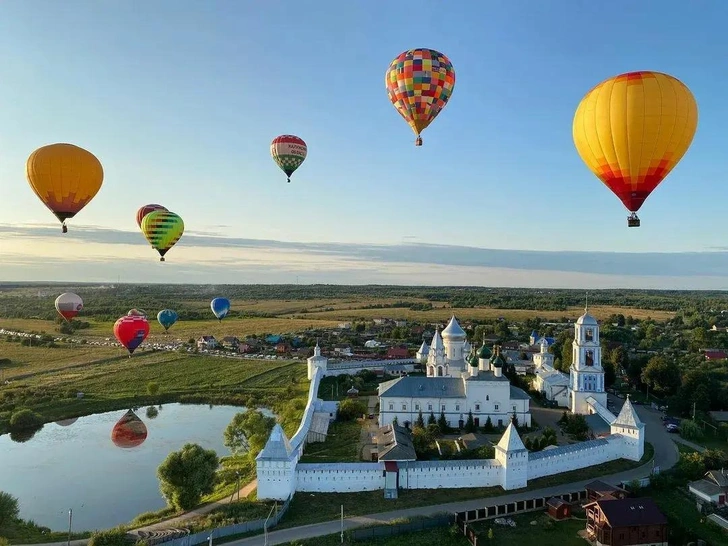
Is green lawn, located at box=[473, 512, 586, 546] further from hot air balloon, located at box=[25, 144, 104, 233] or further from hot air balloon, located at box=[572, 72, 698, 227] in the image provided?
hot air balloon, located at box=[25, 144, 104, 233]

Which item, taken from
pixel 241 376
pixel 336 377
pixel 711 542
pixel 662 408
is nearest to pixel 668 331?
pixel 662 408

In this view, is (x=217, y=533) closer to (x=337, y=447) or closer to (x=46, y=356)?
(x=337, y=447)

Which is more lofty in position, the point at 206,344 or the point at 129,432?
the point at 206,344

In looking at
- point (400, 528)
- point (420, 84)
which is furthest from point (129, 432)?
point (420, 84)

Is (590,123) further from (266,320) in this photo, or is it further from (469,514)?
(266,320)

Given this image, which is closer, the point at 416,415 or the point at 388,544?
the point at 388,544

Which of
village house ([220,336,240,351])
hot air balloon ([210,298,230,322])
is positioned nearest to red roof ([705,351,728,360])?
hot air balloon ([210,298,230,322])
